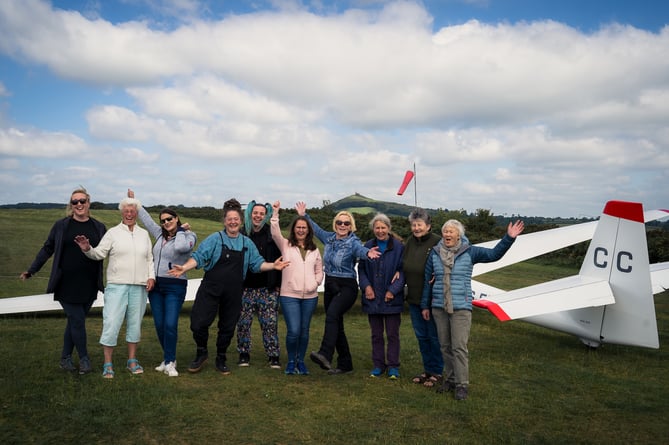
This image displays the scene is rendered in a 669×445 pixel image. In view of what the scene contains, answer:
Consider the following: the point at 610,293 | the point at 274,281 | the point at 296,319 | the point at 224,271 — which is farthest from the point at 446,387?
the point at 610,293

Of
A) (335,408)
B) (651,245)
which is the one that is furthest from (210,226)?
(335,408)

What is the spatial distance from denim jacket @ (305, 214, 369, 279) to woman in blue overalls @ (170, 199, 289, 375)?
0.45 metres

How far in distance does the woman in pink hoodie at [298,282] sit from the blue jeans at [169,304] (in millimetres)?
1017

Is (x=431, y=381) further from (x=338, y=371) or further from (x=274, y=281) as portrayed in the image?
(x=274, y=281)

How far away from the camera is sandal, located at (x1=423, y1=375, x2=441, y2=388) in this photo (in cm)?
460

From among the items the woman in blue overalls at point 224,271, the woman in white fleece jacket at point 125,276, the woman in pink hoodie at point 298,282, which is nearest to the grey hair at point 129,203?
the woman in white fleece jacket at point 125,276

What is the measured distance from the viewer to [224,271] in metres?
4.56

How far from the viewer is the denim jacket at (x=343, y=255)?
185 inches

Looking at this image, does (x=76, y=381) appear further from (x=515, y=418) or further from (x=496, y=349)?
(x=496, y=349)

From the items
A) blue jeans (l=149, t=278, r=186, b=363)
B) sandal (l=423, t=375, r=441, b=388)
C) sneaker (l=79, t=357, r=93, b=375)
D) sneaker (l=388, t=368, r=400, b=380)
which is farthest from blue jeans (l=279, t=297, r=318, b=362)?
sneaker (l=79, t=357, r=93, b=375)

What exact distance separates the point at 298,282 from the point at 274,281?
311 mm

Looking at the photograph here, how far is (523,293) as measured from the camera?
5.29 metres

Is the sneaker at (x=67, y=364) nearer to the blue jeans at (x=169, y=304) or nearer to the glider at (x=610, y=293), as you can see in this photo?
the blue jeans at (x=169, y=304)

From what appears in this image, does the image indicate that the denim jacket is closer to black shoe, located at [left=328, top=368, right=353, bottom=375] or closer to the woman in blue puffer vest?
the woman in blue puffer vest
